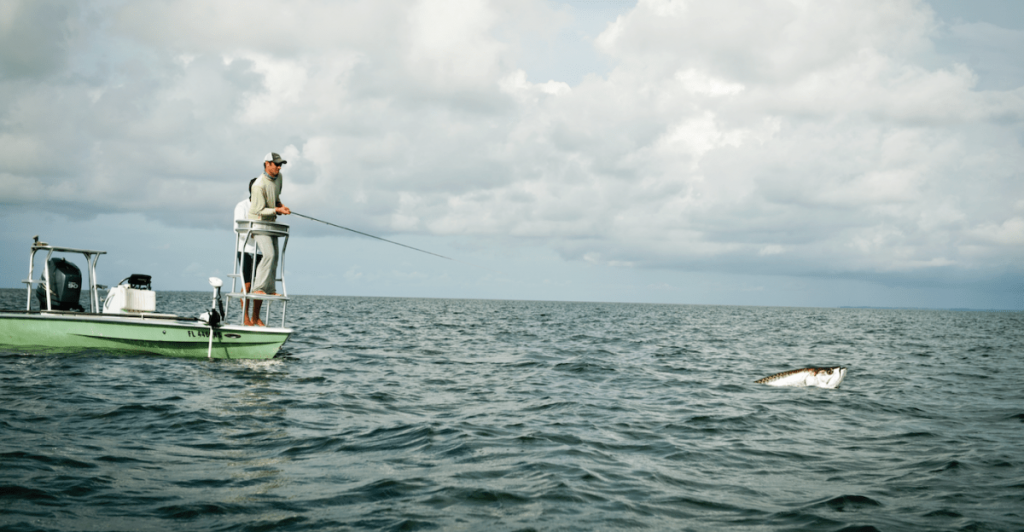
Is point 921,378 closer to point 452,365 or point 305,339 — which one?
point 452,365

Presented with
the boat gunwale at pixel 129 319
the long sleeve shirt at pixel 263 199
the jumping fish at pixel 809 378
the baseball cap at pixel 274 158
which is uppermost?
the baseball cap at pixel 274 158

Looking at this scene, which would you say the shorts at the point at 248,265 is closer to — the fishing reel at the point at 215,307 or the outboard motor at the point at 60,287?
the fishing reel at the point at 215,307

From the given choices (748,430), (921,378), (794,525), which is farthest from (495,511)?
(921,378)

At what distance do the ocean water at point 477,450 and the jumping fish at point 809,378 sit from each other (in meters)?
0.49

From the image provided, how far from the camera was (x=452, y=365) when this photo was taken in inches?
614

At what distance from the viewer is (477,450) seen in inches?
286

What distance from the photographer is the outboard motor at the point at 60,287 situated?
14562 mm

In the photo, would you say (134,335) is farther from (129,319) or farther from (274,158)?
(274,158)

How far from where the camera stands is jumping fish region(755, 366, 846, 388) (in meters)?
13.9

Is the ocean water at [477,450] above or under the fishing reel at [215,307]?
under

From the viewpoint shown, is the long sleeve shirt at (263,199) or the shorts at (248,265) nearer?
the long sleeve shirt at (263,199)

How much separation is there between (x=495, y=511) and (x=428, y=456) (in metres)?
1.80

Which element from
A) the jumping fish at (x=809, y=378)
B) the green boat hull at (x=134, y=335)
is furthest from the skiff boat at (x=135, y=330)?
the jumping fish at (x=809, y=378)

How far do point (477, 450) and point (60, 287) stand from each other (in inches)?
493
